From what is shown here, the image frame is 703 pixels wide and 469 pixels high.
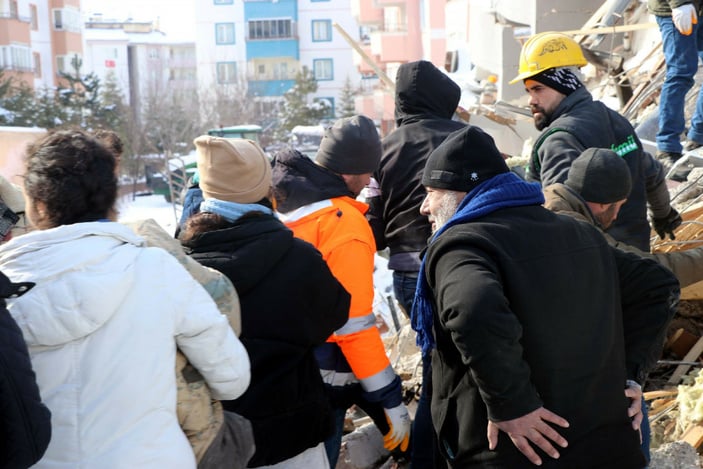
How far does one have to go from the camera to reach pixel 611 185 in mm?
4125

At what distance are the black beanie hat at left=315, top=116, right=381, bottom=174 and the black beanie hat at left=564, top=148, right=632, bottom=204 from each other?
0.92 m

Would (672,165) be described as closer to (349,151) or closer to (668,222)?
(668,222)

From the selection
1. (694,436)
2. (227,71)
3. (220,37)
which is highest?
(220,37)

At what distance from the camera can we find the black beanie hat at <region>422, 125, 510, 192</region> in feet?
10.5

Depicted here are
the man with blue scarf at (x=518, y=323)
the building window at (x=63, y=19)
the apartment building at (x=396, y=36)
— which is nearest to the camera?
the man with blue scarf at (x=518, y=323)

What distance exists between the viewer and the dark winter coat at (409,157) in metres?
4.79

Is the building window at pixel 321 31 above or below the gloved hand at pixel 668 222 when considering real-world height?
above

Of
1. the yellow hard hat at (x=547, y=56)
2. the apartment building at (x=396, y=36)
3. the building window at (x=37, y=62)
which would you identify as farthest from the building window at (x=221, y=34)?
the yellow hard hat at (x=547, y=56)

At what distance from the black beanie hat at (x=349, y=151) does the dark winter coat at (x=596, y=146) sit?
0.86 meters

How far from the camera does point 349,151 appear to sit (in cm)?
444

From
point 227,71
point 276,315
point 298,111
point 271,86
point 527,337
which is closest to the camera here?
point 527,337

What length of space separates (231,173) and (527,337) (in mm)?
1219

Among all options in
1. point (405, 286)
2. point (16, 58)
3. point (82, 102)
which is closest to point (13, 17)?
point (16, 58)

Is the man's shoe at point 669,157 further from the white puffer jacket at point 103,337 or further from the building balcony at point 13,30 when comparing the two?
the building balcony at point 13,30
